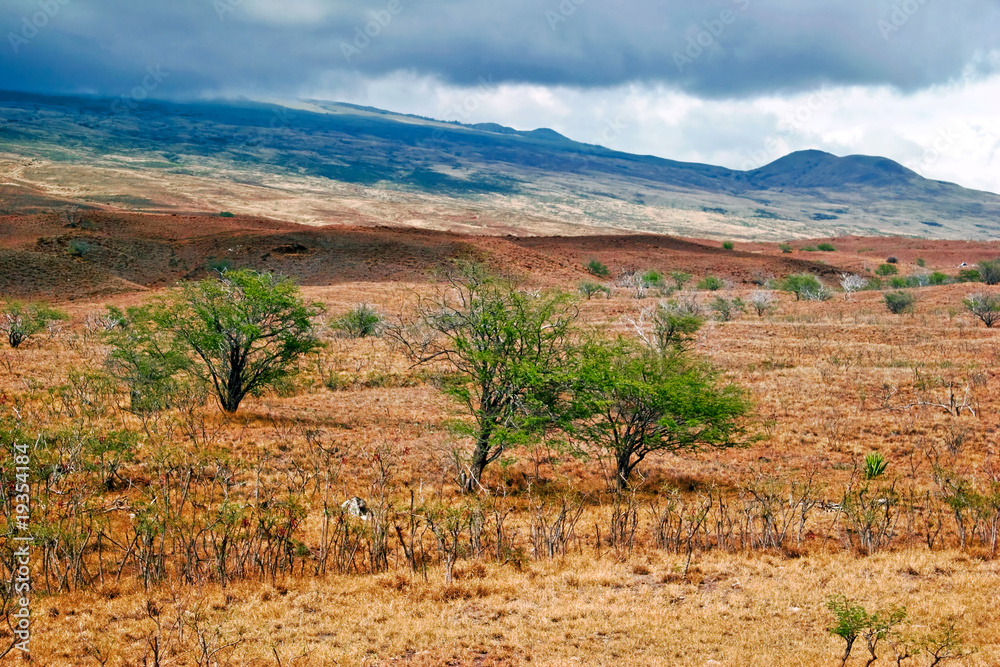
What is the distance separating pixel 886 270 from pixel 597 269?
31.1 metres

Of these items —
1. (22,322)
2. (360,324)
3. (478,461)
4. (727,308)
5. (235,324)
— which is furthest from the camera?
(727,308)

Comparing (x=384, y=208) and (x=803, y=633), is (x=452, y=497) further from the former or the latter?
(x=384, y=208)

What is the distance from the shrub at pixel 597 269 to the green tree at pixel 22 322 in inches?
1810

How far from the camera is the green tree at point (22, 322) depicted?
30484 mm

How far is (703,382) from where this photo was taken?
15.4 meters

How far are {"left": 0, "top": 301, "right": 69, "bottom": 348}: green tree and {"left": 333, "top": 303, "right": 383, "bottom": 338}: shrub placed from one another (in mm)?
13734

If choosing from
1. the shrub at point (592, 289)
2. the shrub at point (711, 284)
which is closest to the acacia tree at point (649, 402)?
the shrub at point (592, 289)

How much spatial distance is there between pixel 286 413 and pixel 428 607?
537 inches

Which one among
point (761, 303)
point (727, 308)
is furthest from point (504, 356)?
point (761, 303)

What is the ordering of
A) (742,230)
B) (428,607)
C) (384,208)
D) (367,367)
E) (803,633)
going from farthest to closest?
(742,230) < (384,208) < (367,367) < (428,607) < (803,633)

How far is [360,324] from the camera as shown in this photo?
1480 inches

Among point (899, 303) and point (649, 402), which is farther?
point (899, 303)

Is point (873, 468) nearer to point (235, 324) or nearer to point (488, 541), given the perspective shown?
point (488, 541)

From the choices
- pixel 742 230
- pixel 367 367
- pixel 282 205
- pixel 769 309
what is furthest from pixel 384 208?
pixel 367 367
